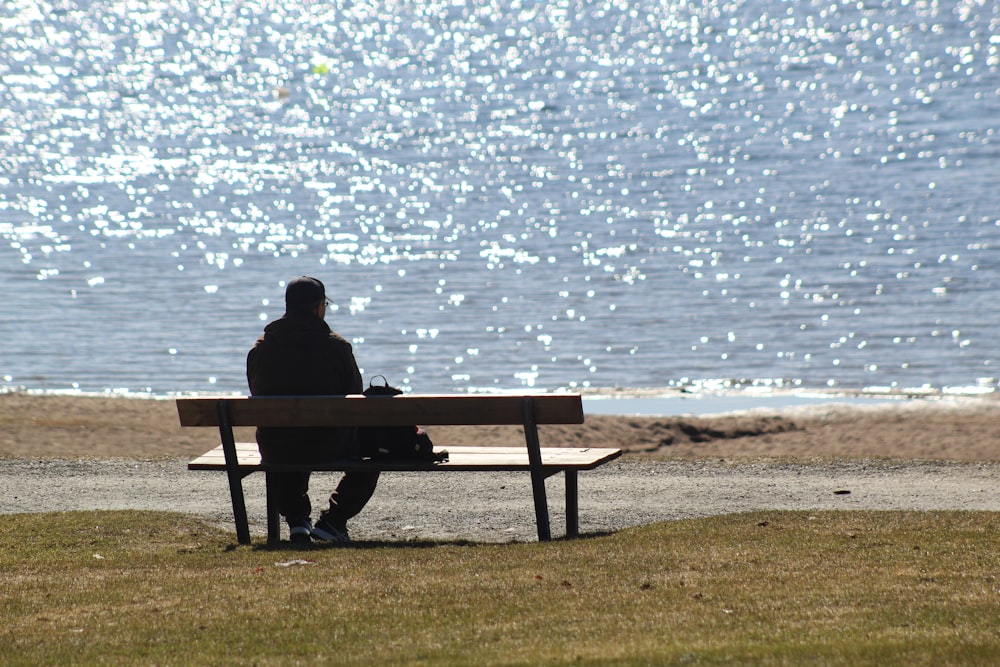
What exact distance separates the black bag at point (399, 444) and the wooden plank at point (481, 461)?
0.06 m

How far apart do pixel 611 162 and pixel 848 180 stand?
10.5 meters

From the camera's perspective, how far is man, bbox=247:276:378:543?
27.2 ft

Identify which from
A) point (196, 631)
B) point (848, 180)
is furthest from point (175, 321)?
point (848, 180)

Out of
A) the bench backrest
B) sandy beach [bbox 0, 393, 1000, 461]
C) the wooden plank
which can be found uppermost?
the bench backrest

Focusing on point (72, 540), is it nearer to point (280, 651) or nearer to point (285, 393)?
point (285, 393)

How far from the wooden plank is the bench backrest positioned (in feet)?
0.86

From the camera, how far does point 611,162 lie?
57344 millimetres

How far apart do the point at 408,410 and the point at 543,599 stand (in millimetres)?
1967

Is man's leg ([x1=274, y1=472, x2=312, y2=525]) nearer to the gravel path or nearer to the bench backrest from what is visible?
the bench backrest

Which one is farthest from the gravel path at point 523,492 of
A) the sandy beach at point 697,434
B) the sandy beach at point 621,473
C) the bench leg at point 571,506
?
A: the sandy beach at point 697,434

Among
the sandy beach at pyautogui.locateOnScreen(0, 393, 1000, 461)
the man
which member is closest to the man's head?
the man

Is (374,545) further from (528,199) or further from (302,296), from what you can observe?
(528,199)

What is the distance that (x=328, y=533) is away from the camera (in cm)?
846

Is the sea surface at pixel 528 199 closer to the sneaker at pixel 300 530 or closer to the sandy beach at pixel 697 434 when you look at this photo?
the sandy beach at pixel 697 434
